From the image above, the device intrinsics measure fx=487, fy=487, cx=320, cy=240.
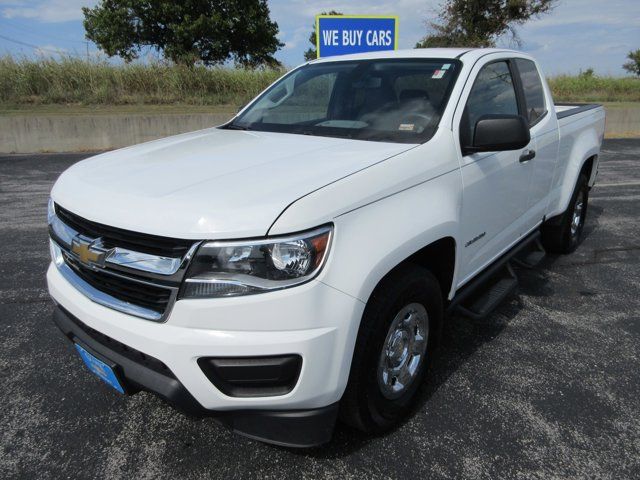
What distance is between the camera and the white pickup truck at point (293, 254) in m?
1.70

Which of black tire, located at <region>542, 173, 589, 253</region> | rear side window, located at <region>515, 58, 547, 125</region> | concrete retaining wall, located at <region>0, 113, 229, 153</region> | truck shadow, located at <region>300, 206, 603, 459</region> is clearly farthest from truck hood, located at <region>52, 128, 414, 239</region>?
concrete retaining wall, located at <region>0, 113, 229, 153</region>

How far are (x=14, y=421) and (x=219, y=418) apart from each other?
1.29m

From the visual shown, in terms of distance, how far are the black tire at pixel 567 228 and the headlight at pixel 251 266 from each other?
343 centimetres

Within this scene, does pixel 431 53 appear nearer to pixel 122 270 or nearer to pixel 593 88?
pixel 122 270

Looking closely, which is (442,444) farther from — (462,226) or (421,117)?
(421,117)

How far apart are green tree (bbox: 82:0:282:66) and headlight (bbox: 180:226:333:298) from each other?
91.7ft

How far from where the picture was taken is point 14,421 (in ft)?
7.98

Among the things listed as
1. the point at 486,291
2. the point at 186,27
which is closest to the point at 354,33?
the point at 486,291

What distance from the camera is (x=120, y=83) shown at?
14930 millimetres

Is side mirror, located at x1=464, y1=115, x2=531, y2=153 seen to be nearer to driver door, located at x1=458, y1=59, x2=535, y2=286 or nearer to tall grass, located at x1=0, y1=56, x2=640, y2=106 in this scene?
driver door, located at x1=458, y1=59, x2=535, y2=286

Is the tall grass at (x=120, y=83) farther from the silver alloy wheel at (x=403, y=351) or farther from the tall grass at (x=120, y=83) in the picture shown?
the silver alloy wheel at (x=403, y=351)

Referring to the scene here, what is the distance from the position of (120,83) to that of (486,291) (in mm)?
14695

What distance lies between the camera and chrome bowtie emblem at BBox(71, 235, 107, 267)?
74.9 inches

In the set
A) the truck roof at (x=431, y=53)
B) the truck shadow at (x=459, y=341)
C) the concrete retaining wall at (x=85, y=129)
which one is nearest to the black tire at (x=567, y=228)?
the truck shadow at (x=459, y=341)
